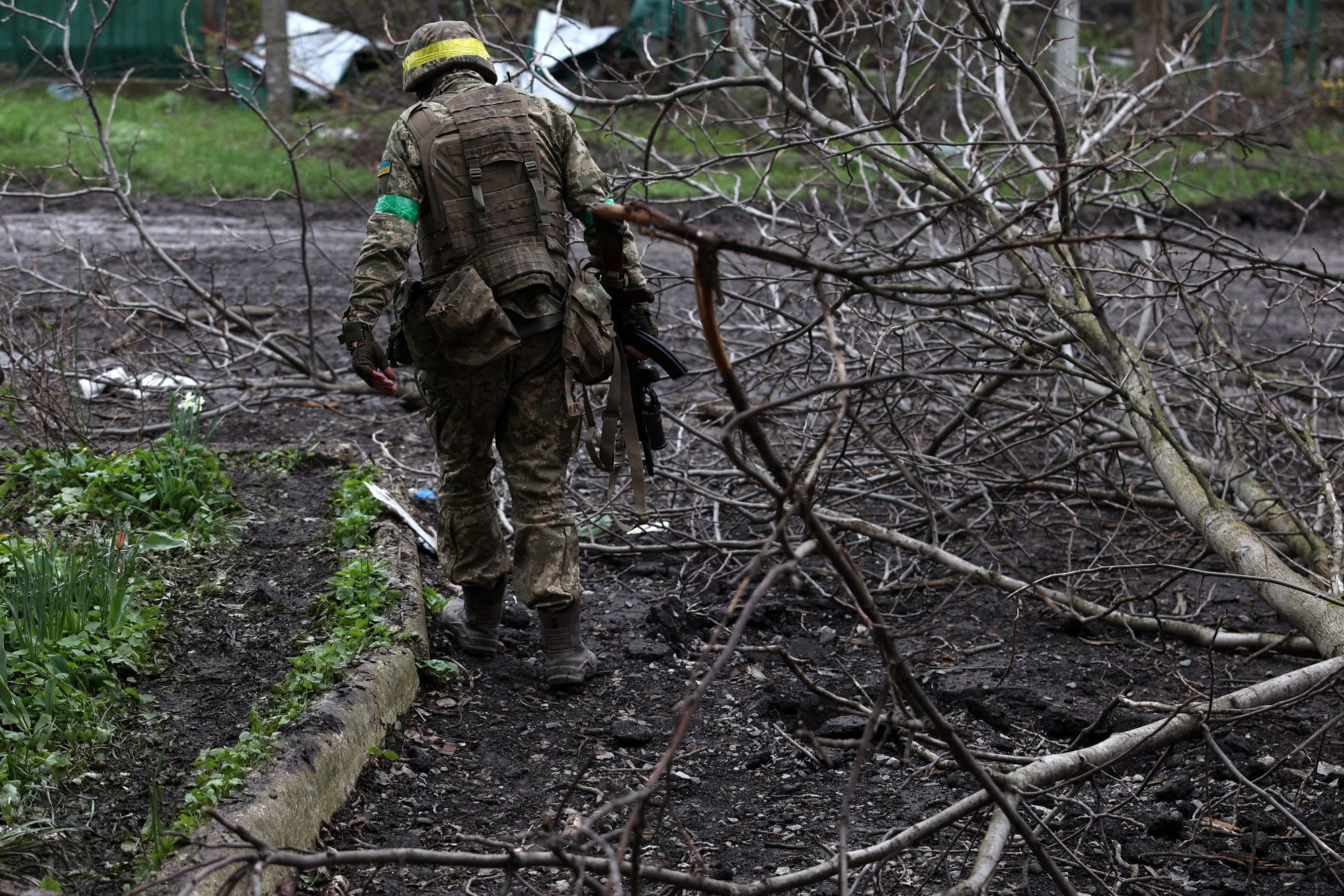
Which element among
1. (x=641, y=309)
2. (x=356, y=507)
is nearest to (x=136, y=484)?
(x=356, y=507)

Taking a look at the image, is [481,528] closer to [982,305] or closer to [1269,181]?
[982,305]

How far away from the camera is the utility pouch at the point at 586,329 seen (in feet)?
12.6

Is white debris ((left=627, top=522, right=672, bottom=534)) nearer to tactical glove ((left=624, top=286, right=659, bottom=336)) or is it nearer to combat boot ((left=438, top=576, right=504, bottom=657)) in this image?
combat boot ((left=438, top=576, right=504, bottom=657))

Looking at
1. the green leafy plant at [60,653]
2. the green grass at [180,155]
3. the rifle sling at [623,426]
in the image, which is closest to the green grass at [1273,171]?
the green grass at [180,155]

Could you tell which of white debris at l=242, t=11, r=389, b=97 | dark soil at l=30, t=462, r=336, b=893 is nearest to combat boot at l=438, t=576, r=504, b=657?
dark soil at l=30, t=462, r=336, b=893

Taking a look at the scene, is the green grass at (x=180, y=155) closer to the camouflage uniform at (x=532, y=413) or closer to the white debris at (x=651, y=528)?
the white debris at (x=651, y=528)

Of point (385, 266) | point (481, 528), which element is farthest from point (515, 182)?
point (481, 528)

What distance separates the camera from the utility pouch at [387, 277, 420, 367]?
12.7ft

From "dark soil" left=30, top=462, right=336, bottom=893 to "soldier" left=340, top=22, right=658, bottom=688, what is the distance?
2.05 ft

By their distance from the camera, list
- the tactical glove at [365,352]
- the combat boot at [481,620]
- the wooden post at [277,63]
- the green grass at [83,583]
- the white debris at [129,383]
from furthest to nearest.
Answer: the wooden post at [277,63] < the white debris at [129,383] < the combat boot at [481,620] < the tactical glove at [365,352] < the green grass at [83,583]

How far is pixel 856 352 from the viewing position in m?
5.11

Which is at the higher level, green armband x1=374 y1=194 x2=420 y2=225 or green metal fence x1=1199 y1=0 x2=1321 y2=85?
green metal fence x1=1199 y1=0 x2=1321 y2=85

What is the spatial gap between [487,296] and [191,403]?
2.26m

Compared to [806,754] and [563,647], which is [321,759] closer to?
[563,647]
